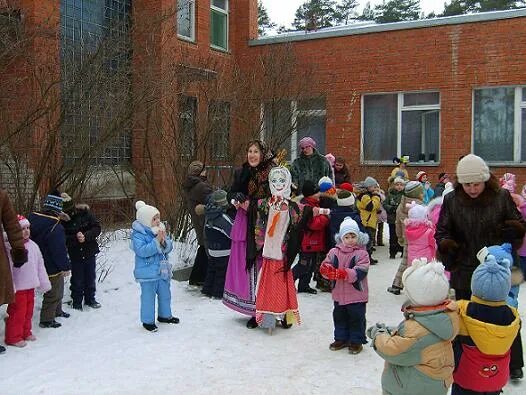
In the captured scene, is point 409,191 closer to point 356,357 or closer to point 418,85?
point 356,357

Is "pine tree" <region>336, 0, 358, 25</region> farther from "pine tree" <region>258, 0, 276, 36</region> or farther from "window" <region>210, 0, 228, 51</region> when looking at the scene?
"window" <region>210, 0, 228, 51</region>

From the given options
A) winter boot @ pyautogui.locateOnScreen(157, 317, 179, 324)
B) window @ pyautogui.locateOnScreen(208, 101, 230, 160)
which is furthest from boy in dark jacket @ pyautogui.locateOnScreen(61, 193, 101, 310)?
window @ pyautogui.locateOnScreen(208, 101, 230, 160)

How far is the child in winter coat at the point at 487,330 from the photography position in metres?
3.67

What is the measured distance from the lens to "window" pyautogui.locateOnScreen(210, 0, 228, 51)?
17198mm

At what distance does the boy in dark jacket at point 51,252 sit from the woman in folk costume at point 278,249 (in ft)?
6.60

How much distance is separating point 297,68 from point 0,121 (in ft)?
29.4

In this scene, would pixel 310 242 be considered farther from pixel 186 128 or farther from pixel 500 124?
pixel 500 124

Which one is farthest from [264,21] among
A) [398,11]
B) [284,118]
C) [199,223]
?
[199,223]

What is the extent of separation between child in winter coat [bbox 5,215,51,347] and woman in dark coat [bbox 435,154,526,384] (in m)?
3.67

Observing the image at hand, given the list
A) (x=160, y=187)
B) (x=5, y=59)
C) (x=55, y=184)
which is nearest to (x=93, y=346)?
(x=55, y=184)

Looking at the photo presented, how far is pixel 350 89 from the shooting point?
1603 cm

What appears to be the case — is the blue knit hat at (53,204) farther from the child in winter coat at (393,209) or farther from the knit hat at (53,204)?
the child in winter coat at (393,209)

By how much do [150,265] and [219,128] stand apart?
413 cm

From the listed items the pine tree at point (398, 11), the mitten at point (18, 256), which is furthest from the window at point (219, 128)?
the pine tree at point (398, 11)
